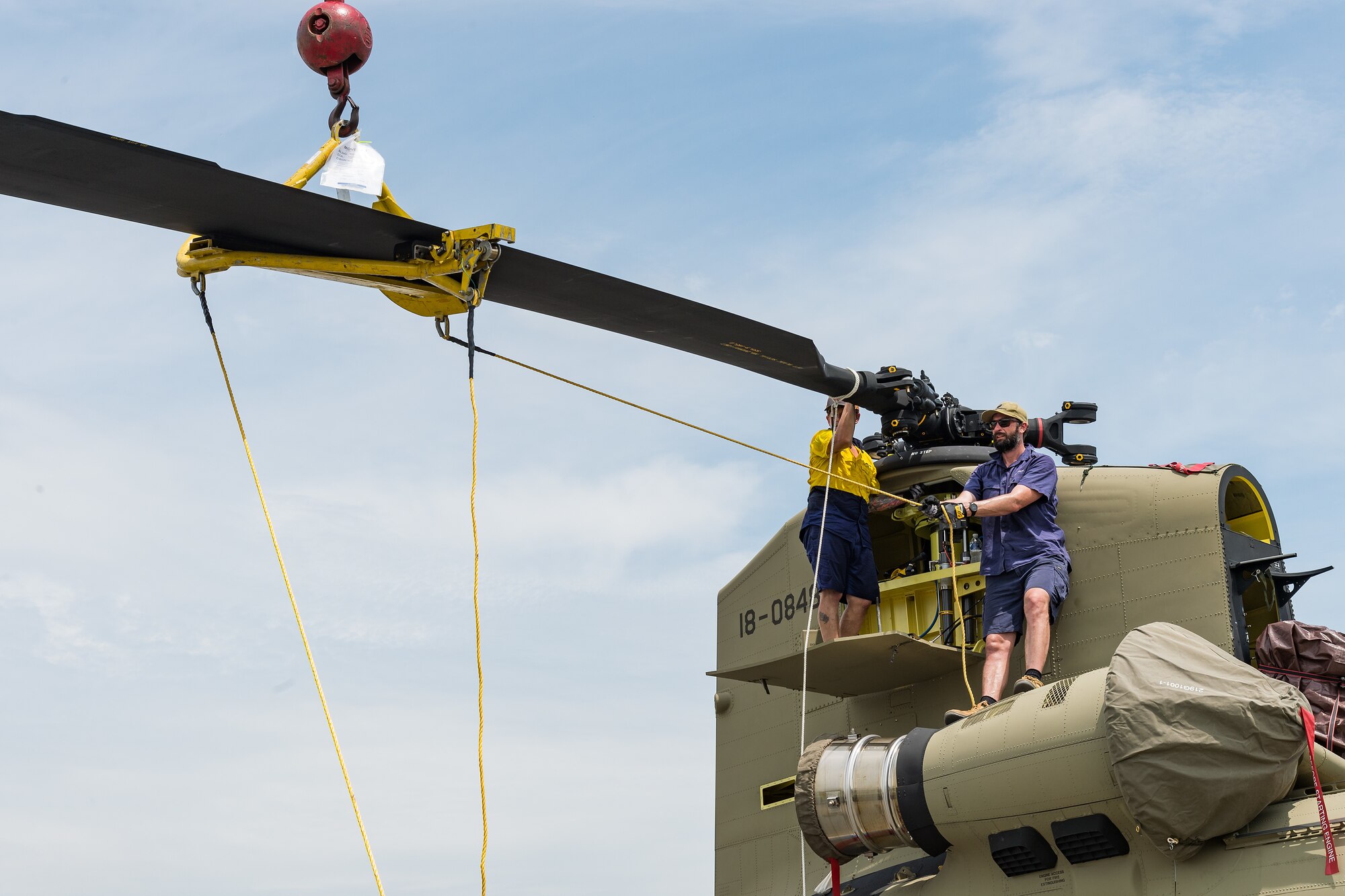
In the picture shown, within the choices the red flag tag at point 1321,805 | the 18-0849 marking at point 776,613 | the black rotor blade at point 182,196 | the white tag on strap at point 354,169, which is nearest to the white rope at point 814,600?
the 18-0849 marking at point 776,613

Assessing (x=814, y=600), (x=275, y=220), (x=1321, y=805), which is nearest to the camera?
(x=1321, y=805)

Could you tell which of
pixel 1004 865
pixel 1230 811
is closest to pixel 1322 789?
pixel 1230 811

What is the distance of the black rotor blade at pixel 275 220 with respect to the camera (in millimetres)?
5527

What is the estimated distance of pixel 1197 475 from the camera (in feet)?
24.9

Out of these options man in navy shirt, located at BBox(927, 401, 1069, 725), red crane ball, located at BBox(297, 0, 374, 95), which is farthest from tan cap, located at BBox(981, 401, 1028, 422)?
red crane ball, located at BBox(297, 0, 374, 95)

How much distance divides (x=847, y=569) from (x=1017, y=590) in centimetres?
111

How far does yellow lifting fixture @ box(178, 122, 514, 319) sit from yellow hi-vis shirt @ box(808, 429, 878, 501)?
2789mm

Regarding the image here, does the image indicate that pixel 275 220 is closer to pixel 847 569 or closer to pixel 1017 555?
pixel 847 569

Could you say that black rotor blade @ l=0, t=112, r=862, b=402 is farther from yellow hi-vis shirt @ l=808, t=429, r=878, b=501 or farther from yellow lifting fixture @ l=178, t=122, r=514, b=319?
yellow hi-vis shirt @ l=808, t=429, r=878, b=501

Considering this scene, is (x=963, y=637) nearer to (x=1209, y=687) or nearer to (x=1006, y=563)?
(x=1006, y=563)

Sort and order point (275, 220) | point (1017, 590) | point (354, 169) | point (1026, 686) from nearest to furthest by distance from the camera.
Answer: point (275, 220), point (354, 169), point (1026, 686), point (1017, 590)

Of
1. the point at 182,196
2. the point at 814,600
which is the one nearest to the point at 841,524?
the point at 814,600

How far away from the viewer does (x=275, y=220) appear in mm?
6082

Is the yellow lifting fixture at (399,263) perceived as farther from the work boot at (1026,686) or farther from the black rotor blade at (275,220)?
the work boot at (1026,686)
